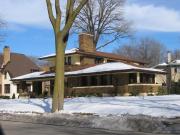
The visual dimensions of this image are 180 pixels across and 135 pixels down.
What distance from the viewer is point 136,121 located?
17.0 metres

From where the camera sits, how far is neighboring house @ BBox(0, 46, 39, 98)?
7462 centimetres

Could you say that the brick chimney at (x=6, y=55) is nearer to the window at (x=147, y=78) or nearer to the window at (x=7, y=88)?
the window at (x=7, y=88)

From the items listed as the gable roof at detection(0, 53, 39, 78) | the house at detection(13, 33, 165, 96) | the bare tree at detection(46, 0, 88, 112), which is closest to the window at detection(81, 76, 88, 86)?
the house at detection(13, 33, 165, 96)

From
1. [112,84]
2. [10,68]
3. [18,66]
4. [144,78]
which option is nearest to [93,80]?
[112,84]

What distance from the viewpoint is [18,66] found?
7819 cm

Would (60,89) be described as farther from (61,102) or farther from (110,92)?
(110,92)

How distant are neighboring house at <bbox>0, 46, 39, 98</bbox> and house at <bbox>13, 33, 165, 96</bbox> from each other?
33.6ft

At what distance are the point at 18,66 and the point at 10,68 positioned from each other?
2.27 meters

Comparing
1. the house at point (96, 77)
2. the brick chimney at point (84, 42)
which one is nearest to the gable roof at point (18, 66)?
the house at point (96, 77)

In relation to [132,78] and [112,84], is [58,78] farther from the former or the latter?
[112,84]

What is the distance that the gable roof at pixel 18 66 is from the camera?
249ft

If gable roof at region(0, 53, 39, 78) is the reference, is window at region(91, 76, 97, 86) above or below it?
below

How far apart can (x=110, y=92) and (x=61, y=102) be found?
93.3 feet

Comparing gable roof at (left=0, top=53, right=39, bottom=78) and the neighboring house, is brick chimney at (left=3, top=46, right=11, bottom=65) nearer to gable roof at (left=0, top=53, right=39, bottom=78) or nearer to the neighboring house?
the neighboring house
